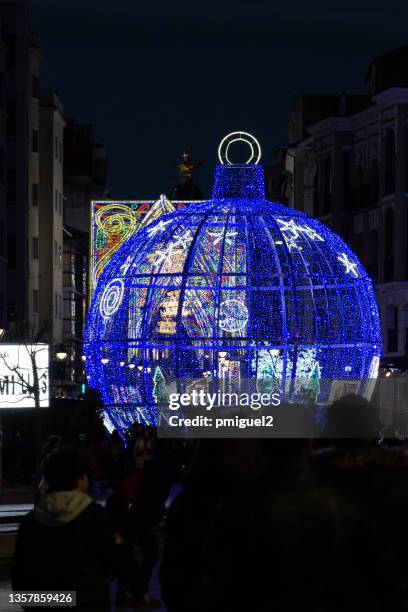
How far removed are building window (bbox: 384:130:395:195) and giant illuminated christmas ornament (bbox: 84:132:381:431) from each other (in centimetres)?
3263

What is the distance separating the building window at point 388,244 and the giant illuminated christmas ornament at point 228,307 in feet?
105

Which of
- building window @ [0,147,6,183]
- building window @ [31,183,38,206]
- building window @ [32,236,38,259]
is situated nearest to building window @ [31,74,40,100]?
building window @ [31,183,38,206]

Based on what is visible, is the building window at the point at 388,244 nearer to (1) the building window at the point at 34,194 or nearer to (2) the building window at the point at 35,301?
(1) the building window at the point at 34,194

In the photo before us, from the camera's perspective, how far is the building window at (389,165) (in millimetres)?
66250

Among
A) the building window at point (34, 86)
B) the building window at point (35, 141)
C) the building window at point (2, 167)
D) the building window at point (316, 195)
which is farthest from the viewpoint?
the building window at point (316, 195)

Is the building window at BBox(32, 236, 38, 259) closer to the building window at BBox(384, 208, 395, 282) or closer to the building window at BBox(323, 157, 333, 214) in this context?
the building window at BBox(323, 157, 333, 214)

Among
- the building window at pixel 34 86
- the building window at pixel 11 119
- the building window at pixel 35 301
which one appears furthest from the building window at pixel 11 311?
the building window at pixel 34 86

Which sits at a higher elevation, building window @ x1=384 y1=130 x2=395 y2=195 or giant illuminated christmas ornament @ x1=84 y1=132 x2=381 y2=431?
building window @ x1=384 y1=130 x2=395 y2=195

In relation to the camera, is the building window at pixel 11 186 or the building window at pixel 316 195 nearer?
the building window at pixel 11 186

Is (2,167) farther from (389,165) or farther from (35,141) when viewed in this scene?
(389,165)

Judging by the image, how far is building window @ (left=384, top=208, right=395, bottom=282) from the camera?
216 ft

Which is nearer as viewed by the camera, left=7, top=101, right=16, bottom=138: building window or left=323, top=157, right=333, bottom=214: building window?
left=7, top=101, right=16, bottom=138: building window

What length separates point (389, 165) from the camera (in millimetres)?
66500

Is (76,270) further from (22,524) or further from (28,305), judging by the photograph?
(22,524)
